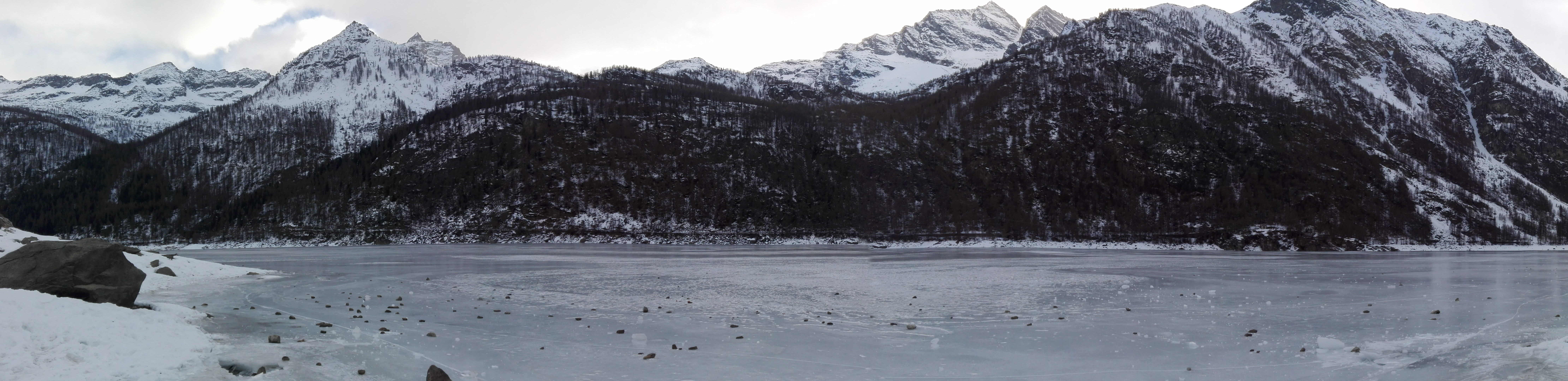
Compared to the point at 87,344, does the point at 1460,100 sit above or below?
above

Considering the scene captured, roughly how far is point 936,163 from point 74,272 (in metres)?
121

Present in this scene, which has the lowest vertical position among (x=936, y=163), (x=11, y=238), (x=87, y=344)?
(x=87, y=344)

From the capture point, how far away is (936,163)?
128 metres

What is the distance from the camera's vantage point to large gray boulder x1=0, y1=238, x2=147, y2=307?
13.8 meters

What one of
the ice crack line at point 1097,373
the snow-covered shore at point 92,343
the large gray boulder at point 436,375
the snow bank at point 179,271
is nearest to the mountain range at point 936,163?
the snow bank at point 179,271

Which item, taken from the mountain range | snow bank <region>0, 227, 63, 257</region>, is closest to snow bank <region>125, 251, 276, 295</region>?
snow bank <region>0, 227, 63, 257</region>

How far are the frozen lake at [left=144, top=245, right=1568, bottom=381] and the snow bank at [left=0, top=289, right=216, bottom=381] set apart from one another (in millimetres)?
861

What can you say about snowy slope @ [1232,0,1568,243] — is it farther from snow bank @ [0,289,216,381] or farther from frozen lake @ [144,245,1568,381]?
snow bank @ [0,289,216,381]

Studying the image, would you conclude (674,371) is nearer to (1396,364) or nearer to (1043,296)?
(1396,364)

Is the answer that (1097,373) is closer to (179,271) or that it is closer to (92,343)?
(92,343)

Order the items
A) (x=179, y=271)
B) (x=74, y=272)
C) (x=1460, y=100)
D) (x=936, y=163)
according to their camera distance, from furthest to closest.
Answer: (x=1460, y=100)
(x=936, y=163)
(x=179, y=271)
(x=74, y=272)

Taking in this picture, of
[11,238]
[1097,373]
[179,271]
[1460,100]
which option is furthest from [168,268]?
[1460,100]

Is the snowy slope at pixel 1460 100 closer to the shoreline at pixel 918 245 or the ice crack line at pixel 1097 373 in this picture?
the shoreline at pixel 918 245

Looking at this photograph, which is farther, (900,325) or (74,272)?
(900,325)
